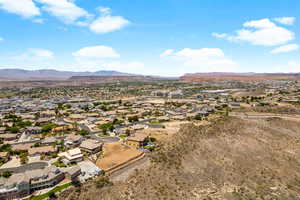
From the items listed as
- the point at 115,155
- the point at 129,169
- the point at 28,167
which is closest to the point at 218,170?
the point at 129,169

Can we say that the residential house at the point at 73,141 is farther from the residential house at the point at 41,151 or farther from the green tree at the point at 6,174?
the green tree at the point at 6,174

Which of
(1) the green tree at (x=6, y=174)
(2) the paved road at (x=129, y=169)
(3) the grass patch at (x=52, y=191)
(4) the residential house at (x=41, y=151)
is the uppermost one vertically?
(4) the residential house at (x=41, y=151)

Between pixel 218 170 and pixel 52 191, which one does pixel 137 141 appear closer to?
pixel 218 170

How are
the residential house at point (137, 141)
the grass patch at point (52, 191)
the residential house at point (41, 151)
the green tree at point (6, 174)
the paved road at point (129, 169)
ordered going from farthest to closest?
the residential house at point (137, 141)
the residential house at point (41, 151)
the paved road at point (129, 169)
the green tree at point (6, 174)
the grass patch at point (52, 191)

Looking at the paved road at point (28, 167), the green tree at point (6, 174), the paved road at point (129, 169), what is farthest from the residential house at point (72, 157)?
the paved road at point (129, 169)

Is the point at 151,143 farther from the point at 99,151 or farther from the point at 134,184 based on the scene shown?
the point at 134,184

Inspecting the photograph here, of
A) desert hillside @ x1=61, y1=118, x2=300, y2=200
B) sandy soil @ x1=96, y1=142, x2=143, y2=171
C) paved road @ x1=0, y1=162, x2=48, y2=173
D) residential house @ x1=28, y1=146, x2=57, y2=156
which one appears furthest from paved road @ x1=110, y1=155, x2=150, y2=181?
residential house @ x1=28, y1=146, x2=57, y2=156

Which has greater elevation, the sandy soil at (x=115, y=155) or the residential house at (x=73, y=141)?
the residential house at (x=73, y=141)

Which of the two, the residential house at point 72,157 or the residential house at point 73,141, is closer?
the residential house at point 72,157

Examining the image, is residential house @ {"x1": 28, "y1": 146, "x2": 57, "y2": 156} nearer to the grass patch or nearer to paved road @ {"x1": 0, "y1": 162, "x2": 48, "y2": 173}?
paved road @ {"x1": 0, "y1": 162, "x2": 48, "y2": 173}
